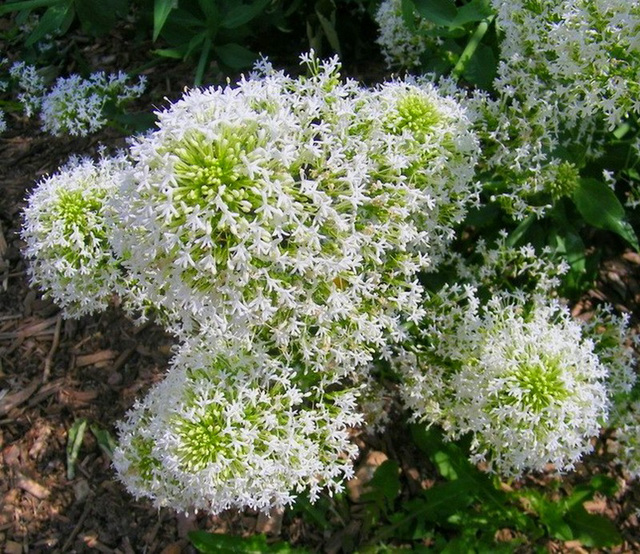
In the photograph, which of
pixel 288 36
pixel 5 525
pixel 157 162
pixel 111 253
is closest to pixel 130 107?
pixel 288 36

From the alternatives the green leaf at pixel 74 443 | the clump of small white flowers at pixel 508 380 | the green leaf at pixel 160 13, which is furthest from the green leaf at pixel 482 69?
the green leaf at pixel 74 443

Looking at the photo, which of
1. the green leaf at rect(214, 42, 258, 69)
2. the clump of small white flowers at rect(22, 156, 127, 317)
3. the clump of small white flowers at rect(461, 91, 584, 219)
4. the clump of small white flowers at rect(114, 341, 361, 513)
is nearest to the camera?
the clump of small white flowers at rect(114, 341, 361, 513)

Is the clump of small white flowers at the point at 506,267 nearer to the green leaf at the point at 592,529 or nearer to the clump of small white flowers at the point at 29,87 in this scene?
the green leaf at the point at 592,529

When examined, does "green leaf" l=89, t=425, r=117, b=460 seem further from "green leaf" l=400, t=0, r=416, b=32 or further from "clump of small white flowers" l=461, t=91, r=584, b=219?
"green leaf" l=400, t=0, r=416, b=32

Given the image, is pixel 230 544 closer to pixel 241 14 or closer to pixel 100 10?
pixel 241 14

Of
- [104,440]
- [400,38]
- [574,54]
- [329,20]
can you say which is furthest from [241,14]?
[104,440]

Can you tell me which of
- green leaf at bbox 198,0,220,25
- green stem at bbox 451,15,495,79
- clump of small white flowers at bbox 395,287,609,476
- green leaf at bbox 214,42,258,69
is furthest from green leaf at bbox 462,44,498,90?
green leaf at bbox 198,0,220,25

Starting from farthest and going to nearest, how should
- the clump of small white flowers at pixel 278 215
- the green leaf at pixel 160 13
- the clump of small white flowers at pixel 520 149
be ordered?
the green leaf at pixel 160 13 < the clump of small white flowers at pixel 520 149 < the clump of small white flowers at pixel 278 215

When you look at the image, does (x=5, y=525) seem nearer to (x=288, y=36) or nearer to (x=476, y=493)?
(x=476, y=493)
